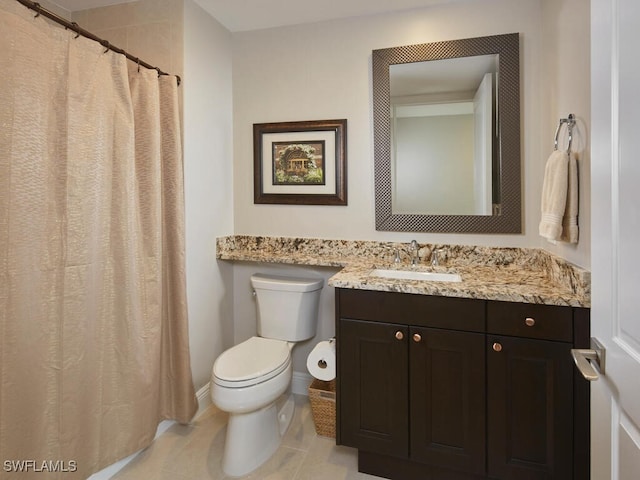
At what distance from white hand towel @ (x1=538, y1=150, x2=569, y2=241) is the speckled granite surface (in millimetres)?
169

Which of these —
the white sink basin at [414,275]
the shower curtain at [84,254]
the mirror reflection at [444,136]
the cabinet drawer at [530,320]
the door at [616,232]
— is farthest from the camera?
the mirror reflection at [444,136]

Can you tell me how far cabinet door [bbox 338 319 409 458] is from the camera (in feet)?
5.09

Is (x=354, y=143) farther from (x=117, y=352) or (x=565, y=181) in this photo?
(x=117, y=352)

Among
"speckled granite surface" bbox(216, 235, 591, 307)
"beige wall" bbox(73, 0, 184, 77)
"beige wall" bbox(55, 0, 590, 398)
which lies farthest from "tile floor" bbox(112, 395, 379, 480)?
"beige wall" bbox(73, 0, 184, 77)

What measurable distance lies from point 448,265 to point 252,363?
119cm

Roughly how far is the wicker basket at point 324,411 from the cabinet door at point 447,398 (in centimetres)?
51

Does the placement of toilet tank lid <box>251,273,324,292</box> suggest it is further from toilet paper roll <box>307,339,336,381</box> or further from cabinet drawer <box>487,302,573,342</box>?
cabinet drawer <box>487,302,573,342</box>

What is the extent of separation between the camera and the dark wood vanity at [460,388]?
1.35 metres

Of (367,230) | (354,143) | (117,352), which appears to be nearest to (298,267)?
(367,230)

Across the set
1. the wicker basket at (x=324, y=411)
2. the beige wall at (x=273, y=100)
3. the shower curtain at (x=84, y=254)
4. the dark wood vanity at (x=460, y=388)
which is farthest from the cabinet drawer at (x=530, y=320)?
the shower curtain at (x=84, y=254)

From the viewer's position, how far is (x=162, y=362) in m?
1.90

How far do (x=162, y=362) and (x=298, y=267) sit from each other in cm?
95

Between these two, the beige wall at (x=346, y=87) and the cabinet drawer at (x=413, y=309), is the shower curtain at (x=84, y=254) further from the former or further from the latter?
the cabinet drawer at (x=413, y=309)

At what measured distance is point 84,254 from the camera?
1.45m
